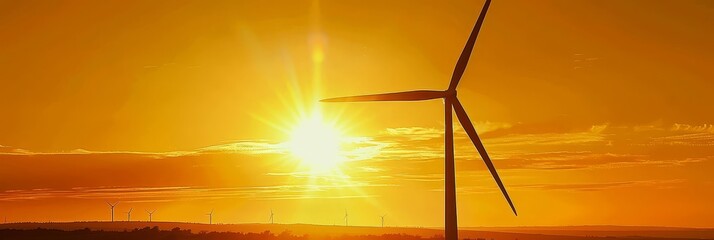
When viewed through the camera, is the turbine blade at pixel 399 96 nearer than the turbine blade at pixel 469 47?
Yes

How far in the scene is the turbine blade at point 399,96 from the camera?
178 feet

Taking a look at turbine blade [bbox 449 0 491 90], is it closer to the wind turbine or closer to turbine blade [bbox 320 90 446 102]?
the wind turbine

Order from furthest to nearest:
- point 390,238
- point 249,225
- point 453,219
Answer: point 249,225
point 390,238
point 453,219

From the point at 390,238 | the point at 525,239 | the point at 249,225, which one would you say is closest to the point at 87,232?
the point at 390,238

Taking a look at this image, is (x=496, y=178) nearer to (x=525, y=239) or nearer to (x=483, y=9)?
(x=483, y=9)

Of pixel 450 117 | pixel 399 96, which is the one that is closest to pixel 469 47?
pixel 399 96

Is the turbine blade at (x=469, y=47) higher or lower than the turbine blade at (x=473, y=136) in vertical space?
higher

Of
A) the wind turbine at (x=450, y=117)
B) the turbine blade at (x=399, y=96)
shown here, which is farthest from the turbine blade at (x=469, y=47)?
the turbine blade at (x=399, y=96)

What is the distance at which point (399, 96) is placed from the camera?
56.2 m

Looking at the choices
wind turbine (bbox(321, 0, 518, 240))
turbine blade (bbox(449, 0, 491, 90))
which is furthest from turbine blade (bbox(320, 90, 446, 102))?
turbine blade (bbox(449, 0, 491, 90))

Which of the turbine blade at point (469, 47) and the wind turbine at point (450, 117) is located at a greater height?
the turbine blade at point (469, 47)

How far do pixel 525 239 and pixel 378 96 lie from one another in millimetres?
100674

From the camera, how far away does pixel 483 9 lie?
5647cm

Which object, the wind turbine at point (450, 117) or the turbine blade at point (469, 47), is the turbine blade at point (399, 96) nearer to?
the wind turbine at point (450, 117)
